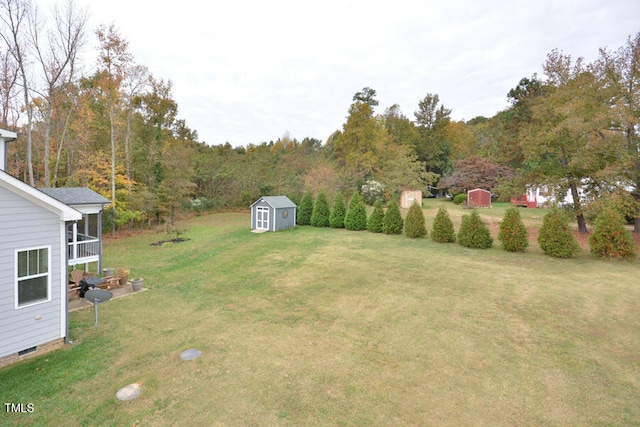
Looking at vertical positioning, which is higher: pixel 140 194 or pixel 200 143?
pixel 200 143

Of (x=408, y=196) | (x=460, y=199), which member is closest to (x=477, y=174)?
(x=460, y=199)

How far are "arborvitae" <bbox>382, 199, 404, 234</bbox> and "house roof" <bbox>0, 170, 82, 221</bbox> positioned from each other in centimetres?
1530

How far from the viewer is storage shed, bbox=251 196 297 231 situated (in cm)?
1962

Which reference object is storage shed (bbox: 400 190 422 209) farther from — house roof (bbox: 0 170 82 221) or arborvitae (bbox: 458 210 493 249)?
house roof (bbox: 0 170 82 221)

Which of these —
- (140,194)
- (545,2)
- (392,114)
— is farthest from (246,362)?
(392,114)

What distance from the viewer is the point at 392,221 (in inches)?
720

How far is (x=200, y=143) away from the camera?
129ft

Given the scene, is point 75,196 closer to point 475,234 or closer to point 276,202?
point 276,202

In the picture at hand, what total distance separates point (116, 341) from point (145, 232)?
52.2ft

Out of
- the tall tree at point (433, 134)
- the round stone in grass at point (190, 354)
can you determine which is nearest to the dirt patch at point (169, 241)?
the round stone in grass at point (190, 354)

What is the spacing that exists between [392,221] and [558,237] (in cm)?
804

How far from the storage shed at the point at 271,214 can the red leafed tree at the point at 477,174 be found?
20.1 meters

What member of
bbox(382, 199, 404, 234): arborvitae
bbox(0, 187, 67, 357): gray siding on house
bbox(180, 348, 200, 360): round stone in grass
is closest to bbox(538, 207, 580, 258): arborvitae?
bbox(382, 199, 404, 234): arborvitae

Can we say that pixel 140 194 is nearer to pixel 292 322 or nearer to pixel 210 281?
pixel 210 281
